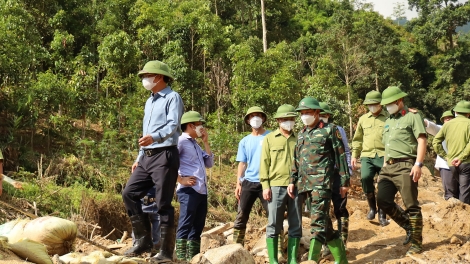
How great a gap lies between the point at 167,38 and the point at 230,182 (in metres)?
8.78

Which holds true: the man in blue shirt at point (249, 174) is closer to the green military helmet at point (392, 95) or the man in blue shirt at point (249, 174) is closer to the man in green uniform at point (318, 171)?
the man in green uniform at point (318, 171)

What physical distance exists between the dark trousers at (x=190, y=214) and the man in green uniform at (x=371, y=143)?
8.53ft

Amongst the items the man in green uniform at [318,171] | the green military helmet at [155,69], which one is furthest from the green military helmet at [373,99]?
the green military helmet at [155,69]

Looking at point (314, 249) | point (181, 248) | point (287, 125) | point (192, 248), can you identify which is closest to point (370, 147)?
point (287, 125)

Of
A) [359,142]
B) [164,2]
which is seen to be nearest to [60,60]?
[164,2]

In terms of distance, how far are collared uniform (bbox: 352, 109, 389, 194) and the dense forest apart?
7.41m

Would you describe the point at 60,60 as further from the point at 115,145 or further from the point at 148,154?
the point at 148,154

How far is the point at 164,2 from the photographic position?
2608 cm

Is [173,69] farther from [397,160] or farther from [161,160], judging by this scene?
[161,160]

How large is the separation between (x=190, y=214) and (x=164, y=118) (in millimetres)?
1286

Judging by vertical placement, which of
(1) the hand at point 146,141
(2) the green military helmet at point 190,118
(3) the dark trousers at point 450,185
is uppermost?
(2) the green military helmet at point 190,118

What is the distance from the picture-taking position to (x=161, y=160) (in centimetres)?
495

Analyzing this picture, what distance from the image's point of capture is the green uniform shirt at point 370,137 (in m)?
7.48

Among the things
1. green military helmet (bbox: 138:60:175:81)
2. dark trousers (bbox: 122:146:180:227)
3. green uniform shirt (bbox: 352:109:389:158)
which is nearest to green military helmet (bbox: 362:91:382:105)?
green uniform shirt (bbox: 352:109:389:158)
